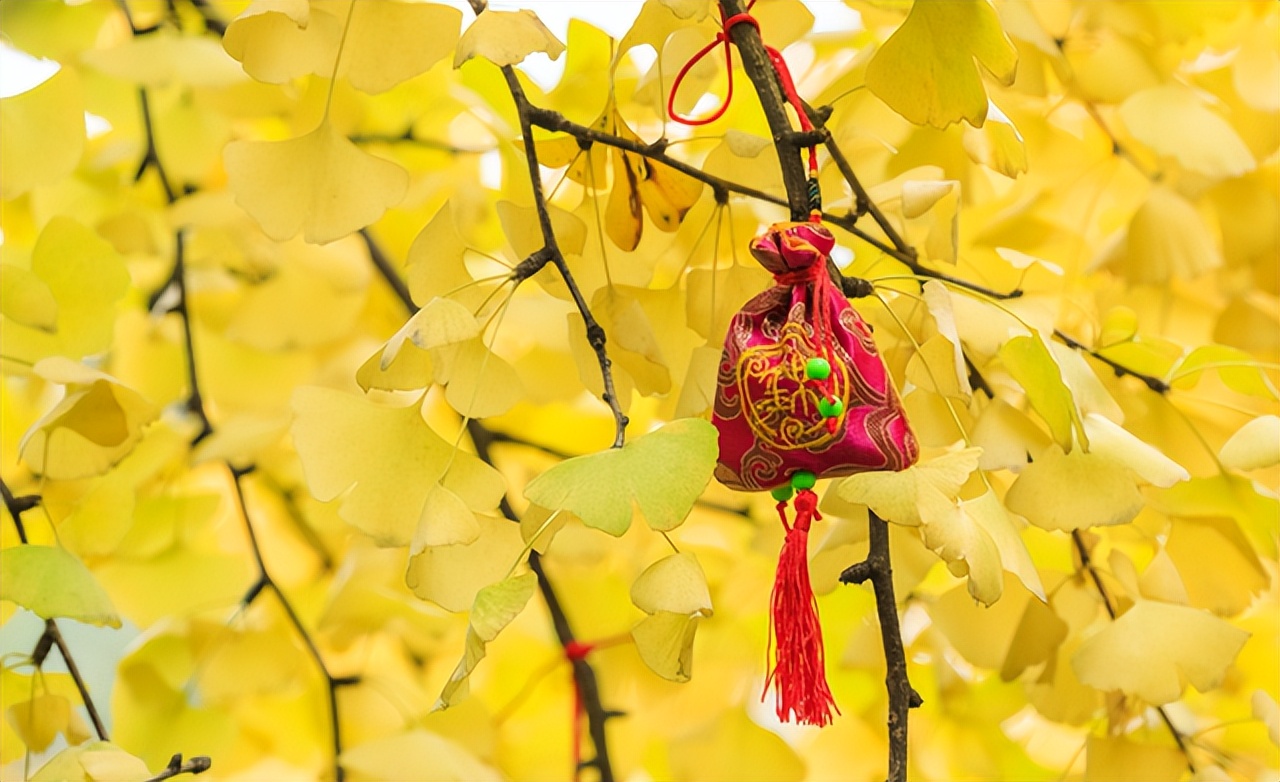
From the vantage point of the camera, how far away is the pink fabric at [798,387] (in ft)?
1.01

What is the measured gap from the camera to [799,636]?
32 cm

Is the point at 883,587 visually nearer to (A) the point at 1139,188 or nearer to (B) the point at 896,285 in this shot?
(B) the point at 896,285

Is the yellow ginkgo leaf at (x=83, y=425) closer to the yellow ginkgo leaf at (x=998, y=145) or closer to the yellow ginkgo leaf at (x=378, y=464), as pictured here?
the yellow ginkgo leaf at (x=378, y=464)

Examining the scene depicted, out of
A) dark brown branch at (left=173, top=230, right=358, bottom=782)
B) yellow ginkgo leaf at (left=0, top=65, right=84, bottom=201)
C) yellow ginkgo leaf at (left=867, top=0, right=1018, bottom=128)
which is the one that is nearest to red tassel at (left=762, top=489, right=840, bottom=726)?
yellow ginkgo leaf at (left=867, top=0, right=1018, bottom=128)

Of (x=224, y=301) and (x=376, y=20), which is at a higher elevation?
(x=376, y=20)

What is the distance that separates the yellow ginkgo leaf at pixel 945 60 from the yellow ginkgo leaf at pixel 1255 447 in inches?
6.1

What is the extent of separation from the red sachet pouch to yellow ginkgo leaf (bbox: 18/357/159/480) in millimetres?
211

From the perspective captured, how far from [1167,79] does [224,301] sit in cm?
48

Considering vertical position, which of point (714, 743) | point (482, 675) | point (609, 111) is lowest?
point (482, 675)

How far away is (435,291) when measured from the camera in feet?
1.20

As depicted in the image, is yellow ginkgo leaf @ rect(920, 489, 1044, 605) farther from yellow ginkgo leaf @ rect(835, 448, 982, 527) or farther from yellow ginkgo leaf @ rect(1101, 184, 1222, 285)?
yellow ginkgo leaf @ rect(1101, 184, 1222, 285)

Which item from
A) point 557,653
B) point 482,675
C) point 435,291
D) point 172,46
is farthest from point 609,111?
point 482,675

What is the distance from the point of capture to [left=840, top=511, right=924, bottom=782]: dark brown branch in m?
0.29

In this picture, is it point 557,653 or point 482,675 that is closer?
point 557,653
